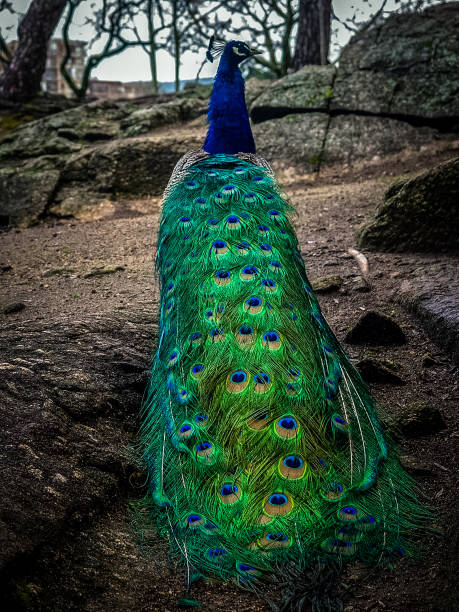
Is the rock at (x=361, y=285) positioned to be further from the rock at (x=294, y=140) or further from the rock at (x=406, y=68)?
the rock at (x=406, y=68)

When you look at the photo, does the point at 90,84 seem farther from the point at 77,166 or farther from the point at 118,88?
the point at 77,166

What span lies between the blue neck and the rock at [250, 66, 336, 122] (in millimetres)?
4060

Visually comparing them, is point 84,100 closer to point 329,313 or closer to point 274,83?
point 274,83

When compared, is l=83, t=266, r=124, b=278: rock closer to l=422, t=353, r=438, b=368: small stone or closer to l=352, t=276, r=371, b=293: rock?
l=352, t=276, r=371, b=293: rock

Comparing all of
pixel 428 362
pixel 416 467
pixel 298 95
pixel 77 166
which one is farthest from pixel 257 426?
pixel 298 95

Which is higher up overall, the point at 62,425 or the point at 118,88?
the point at 118,88

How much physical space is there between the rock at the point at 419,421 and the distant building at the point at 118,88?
Result: 2573 cm

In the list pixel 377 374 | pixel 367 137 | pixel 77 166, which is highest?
pixel 367 137

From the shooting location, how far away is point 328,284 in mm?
5004

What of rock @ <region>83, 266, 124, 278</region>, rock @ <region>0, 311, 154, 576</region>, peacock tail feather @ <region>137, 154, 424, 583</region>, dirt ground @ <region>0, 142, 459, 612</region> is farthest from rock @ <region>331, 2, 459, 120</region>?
rock @ <region>0, 311, 154, 576</region>

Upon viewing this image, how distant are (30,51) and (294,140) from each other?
21.4 feet

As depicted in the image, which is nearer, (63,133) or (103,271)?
(103,271)

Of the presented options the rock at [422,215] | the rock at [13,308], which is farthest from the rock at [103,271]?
the rock at [422,215]

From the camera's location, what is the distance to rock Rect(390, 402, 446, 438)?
3.03 metres
